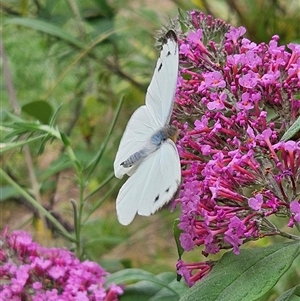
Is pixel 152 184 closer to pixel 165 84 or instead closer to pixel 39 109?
pixel 165 84

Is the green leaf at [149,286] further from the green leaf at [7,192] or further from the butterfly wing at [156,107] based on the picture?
the green leaf at [7,192]

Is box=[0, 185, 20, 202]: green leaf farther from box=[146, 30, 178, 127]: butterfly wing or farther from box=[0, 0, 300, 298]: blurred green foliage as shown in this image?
box=[146, 30, 178, 127]: butterfly wing

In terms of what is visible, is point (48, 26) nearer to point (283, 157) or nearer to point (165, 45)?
point (165, 45)

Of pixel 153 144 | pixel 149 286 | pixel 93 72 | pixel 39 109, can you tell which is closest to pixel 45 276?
pixel 149 286

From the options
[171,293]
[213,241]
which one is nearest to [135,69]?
[171,293]

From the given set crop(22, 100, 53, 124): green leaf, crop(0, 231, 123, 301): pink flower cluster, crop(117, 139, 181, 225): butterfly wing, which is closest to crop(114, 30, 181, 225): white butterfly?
crop(117, 139, 181, 225): butterfly wing
